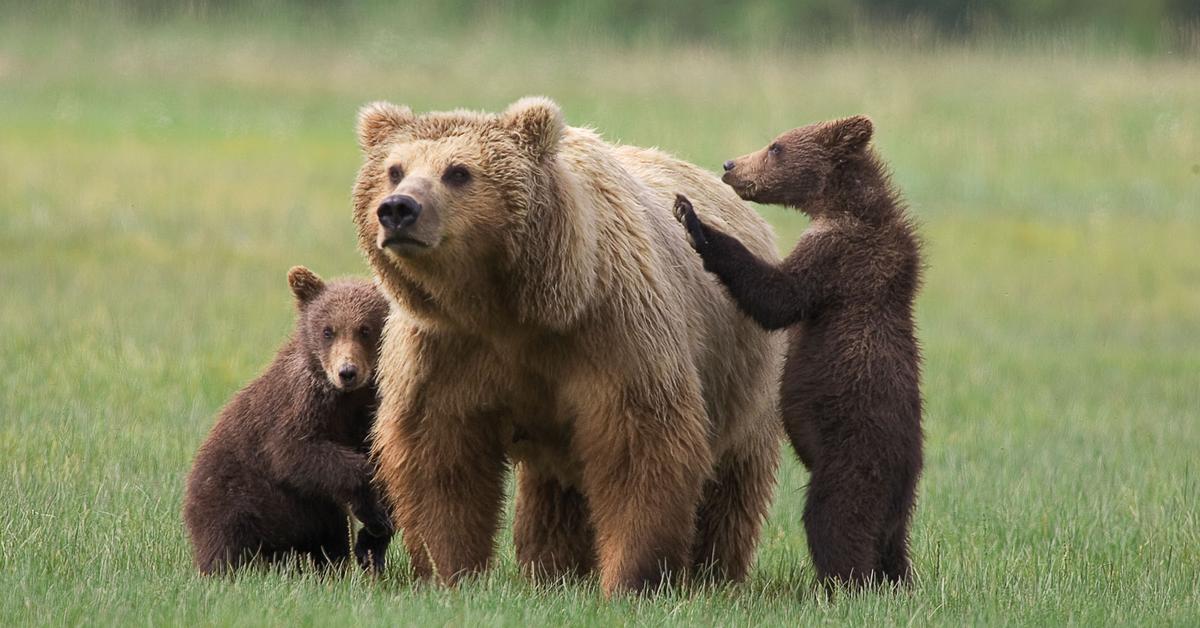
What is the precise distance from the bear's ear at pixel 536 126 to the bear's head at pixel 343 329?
149 centimetres

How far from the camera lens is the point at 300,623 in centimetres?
619

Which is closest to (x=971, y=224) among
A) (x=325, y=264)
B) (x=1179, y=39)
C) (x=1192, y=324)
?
(x=1192, y=324)

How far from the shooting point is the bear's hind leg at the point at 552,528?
850 centimetres

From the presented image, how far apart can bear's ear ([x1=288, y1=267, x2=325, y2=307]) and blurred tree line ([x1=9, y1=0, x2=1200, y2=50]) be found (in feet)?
89.3

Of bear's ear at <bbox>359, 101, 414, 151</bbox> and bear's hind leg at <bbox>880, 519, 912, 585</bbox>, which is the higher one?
bear's ear at <bbox>359, 101, 414, 151</bbox>

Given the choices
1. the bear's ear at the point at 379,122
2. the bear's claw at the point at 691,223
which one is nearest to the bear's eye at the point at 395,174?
the bear's ear at the point at 379,122

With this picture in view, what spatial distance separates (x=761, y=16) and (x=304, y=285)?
1337 inches

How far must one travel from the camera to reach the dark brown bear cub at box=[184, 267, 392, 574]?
780 cm

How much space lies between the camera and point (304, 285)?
8.43 metres

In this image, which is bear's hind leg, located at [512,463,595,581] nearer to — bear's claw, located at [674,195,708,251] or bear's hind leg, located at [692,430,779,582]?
bear's hind leg, located at [692,430,779,582]

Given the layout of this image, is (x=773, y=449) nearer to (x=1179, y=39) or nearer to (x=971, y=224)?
(x=971, y=224)

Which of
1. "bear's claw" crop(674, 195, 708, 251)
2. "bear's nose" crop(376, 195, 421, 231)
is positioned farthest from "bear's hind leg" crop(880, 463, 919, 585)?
"bear's nose" crop(376, 195, 421, 231)

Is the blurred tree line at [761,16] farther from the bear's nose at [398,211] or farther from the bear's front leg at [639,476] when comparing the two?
the bear's nose at [398,211]

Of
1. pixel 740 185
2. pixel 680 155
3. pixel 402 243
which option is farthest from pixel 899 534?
pixel 680 155
